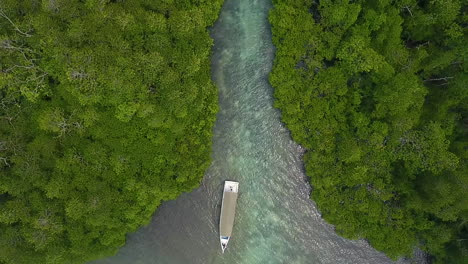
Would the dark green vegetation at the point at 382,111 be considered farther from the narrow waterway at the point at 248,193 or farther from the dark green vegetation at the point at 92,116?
the dark green vegetation at the point at 92,116

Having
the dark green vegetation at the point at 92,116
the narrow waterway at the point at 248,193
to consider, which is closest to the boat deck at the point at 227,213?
the narrow waterway at the point at 248,193

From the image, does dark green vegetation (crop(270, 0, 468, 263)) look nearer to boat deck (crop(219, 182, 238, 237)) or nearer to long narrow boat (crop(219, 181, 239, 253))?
long narrow boat (crop(219, 181, 239, 253))

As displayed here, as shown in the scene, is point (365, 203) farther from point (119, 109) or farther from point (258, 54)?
point (119, 109)

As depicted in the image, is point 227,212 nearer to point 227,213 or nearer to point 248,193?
point 227,213

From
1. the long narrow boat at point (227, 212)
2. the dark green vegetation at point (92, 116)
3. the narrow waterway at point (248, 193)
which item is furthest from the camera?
the narrow waterway at point (248, 193)

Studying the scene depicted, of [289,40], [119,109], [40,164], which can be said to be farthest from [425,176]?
[40,164]

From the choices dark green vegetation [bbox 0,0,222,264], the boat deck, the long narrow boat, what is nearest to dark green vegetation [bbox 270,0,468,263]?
the long narrow boat
